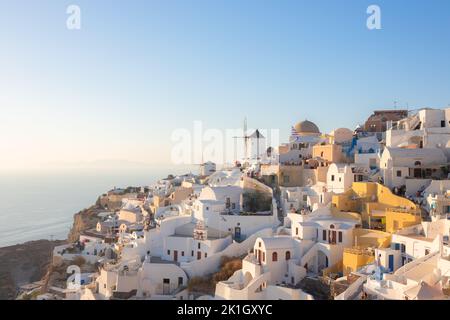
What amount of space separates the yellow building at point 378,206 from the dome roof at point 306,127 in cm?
1562

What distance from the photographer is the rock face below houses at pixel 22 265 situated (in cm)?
3875

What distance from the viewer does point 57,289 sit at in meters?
25.8

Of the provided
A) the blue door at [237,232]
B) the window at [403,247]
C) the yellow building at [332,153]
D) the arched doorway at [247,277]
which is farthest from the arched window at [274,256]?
the yellow building at [332,153]

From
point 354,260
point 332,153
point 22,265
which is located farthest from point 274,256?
point 22,265

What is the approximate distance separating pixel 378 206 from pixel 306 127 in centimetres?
1801

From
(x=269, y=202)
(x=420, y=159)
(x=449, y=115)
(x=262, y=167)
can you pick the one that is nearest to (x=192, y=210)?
(x=269, y=202)

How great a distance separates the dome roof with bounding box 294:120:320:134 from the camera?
3900 cm

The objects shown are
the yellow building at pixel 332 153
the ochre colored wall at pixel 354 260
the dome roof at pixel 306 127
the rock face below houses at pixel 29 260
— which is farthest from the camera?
the dome roof at pixel 306 127

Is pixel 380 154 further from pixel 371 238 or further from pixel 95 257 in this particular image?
pixel 95 257

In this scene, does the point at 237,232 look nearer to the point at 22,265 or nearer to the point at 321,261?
the point at 321,261

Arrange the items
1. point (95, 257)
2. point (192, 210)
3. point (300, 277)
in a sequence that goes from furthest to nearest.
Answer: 1. point (95, 257)
2. point (192, 210)
3. point (300, 277)

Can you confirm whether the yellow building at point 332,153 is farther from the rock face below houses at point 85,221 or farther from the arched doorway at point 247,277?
the rock face below houses at point 85,221

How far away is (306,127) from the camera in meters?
39.1
